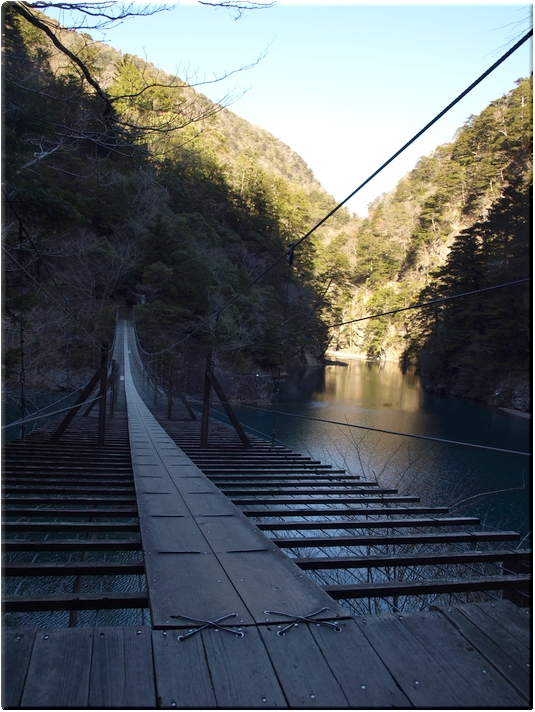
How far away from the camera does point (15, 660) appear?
3.34 feet

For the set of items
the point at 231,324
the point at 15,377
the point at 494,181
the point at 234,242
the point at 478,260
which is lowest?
the point at 15,377

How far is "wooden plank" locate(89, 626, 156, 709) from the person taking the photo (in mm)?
930

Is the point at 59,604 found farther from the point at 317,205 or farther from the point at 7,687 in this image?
the point at 317,205

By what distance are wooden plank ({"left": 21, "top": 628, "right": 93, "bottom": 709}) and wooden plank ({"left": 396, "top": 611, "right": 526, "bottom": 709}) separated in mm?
727

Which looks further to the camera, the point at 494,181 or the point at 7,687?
the point at 494,181

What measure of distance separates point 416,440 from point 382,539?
1182 centimetres

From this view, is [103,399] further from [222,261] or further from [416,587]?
[222,261]

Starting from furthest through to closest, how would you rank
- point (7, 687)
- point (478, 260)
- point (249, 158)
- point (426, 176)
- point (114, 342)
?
point (426, 176)
point (249, 158)
point (478, 260)
point (114, 342)
point (7, 687)

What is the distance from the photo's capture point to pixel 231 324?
67.8ft

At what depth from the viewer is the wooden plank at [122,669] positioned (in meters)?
0.93

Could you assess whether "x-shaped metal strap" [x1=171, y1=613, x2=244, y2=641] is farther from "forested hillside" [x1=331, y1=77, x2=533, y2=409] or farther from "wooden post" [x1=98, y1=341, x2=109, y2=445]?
"forested hillside" [x1=331, y1=77, x2=533, y2=409]

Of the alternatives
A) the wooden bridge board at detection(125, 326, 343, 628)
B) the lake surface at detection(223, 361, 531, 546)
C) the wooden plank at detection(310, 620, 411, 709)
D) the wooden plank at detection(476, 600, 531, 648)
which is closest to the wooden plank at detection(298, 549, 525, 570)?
the wooden bridge board at detection(125, 326, 343, 628)

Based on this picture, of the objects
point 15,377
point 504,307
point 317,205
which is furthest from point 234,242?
point 317,205

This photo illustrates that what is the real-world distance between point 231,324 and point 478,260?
442 inches
